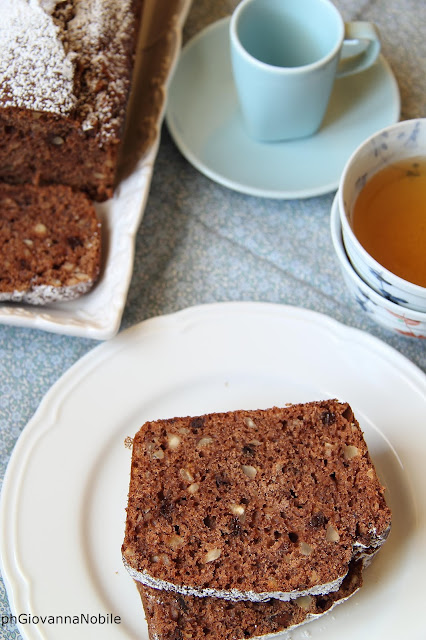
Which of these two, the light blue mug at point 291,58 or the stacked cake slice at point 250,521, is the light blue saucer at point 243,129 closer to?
the light blue mug at point 291,58

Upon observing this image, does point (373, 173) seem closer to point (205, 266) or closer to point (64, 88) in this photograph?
point (205, 266)

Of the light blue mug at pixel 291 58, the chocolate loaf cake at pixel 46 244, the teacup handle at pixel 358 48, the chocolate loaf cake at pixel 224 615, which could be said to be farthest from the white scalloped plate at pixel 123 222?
the chocolate loaf cake at pixel 224 615

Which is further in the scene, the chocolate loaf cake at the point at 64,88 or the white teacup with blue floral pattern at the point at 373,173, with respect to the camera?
the chocolate loaf cake at the point at 64,88

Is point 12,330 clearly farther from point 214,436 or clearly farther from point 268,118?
point 268,118

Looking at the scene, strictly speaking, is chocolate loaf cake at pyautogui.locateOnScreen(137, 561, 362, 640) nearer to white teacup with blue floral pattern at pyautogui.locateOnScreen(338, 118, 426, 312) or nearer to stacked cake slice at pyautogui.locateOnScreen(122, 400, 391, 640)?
stacked cake slice at pyautogui.locateOnScreen(122, 400, 391, 640)

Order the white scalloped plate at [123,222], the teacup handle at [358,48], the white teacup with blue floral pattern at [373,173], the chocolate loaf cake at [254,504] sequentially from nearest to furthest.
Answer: the chocolate loaf cake at [254,504], the white teacup with blue floral pattern at [373,173], the white scalloped plate at [123,222], the teacup handle at [358,48]

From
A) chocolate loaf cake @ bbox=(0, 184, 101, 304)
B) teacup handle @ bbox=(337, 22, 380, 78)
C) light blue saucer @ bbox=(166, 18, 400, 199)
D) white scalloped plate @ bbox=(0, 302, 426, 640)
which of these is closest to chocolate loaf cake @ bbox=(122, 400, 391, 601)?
white scalloped plate @ bbox=(0, 302, 426, 640)

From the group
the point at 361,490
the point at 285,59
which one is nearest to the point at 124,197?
the point at 285,59

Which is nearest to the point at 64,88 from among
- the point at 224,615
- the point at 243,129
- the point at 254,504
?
the point at 243,129
